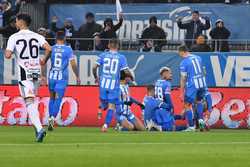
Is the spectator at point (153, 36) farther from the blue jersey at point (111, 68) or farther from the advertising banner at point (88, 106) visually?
the blue jersey at point (111, 68)

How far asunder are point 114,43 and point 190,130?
2939mm

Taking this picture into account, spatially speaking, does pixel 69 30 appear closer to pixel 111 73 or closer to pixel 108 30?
pixel 108 30

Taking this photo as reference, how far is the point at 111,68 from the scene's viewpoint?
2302cm

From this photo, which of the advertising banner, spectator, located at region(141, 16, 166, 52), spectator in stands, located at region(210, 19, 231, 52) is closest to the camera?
the advertising banner

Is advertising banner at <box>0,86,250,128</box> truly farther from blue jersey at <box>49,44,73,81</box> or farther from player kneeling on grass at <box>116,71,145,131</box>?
blue jersey at <box>49,44,73,81</box>

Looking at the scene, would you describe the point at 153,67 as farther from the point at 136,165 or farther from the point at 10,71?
the point at 136,165

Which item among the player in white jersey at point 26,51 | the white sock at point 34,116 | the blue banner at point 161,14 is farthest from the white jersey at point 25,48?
the blue banner at point 161,14

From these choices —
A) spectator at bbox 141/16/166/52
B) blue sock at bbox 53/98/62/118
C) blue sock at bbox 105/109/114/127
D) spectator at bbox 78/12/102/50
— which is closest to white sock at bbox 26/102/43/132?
blue sock at bbox 105/109/114/127

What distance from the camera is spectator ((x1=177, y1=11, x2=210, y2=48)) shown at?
28938 millimetres

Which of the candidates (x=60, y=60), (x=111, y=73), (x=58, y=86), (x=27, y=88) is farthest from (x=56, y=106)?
(x=27, y=88)

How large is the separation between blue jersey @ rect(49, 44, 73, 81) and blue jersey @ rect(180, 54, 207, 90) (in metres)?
2.99

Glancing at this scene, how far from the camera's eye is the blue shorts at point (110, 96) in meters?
22.8

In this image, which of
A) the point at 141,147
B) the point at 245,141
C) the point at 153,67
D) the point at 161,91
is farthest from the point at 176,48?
the point at 141,147

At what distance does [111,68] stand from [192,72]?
2162 mm
